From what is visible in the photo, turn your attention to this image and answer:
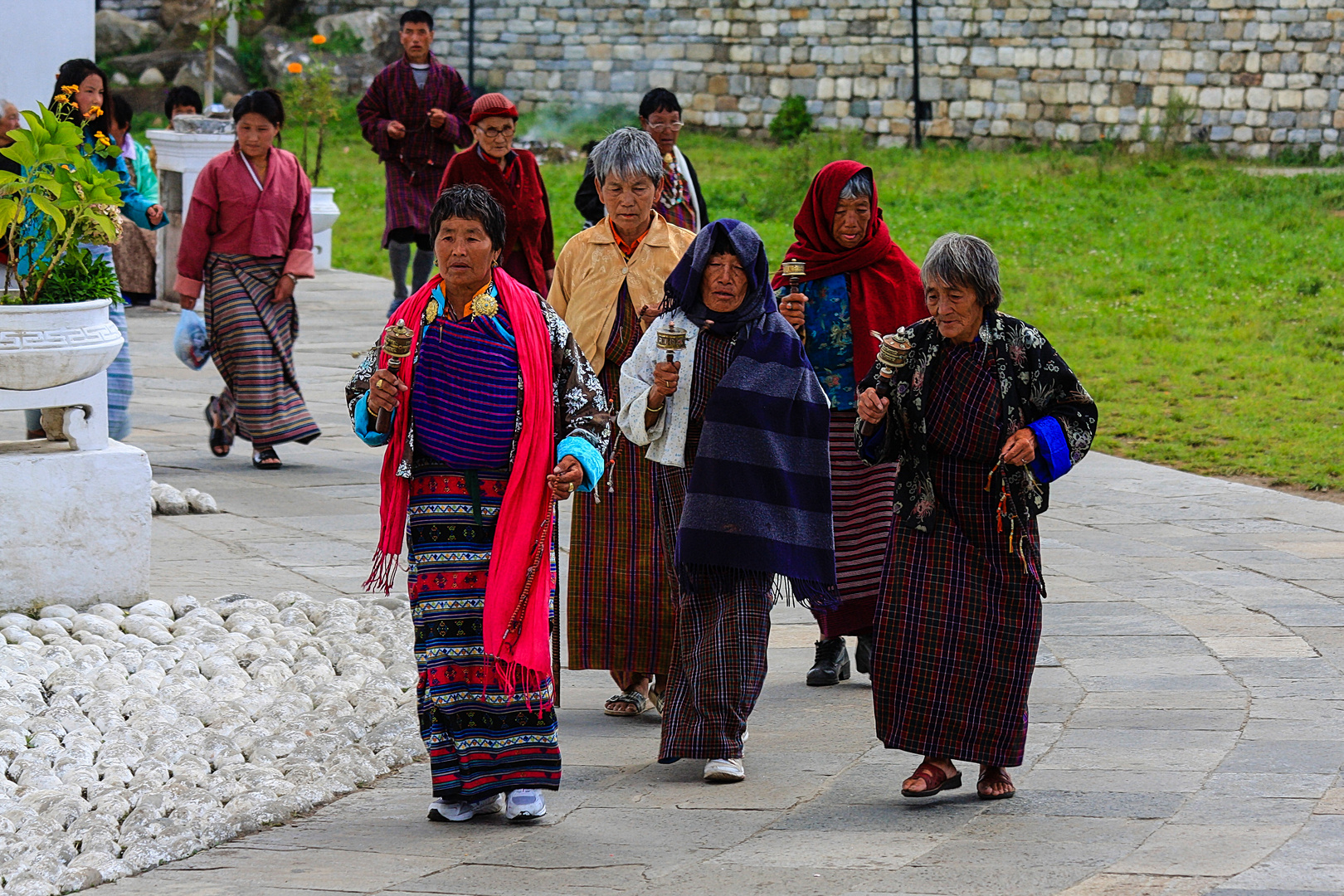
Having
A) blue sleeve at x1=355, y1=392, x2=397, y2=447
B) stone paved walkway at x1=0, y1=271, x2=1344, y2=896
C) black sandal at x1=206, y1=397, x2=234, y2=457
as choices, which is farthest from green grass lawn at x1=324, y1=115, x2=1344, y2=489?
blue sleeve at x1=355, y1=392, x2=397, y2=447

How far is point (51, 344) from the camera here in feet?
18.9

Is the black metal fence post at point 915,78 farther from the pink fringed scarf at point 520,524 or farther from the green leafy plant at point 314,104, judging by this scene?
A: the pink fringed scarf at point 520,524

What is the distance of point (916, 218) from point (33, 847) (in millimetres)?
15063

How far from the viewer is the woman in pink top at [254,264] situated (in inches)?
326

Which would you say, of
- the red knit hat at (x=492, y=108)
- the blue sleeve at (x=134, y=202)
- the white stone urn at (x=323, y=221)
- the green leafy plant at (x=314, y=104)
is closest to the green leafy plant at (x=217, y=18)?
the green leafy plant at (x=314, y=104)

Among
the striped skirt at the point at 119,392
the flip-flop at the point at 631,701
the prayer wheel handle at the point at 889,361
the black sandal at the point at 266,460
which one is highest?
the prayer wheel handle at the point at 889,361

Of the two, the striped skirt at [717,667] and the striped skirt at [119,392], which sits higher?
the striped skirt at [119,392]

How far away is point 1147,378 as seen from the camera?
450 inches

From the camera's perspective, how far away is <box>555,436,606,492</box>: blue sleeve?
13.9 ft

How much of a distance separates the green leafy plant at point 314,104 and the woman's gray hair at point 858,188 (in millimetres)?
12073

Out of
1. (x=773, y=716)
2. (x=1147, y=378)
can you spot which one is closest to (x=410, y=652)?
(x=773, y=716)

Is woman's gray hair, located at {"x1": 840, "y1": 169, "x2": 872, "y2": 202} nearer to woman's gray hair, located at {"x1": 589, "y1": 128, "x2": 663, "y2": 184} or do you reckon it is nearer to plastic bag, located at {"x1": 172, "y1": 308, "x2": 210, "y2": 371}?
woman's gray hair, located at {"x1": 589, "y1": 128, "x2": 663, "y2": 184}

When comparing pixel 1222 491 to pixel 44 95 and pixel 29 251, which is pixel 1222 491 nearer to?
pixel 29 251

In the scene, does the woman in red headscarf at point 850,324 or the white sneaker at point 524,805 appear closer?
the white sneaker at point 524,805
